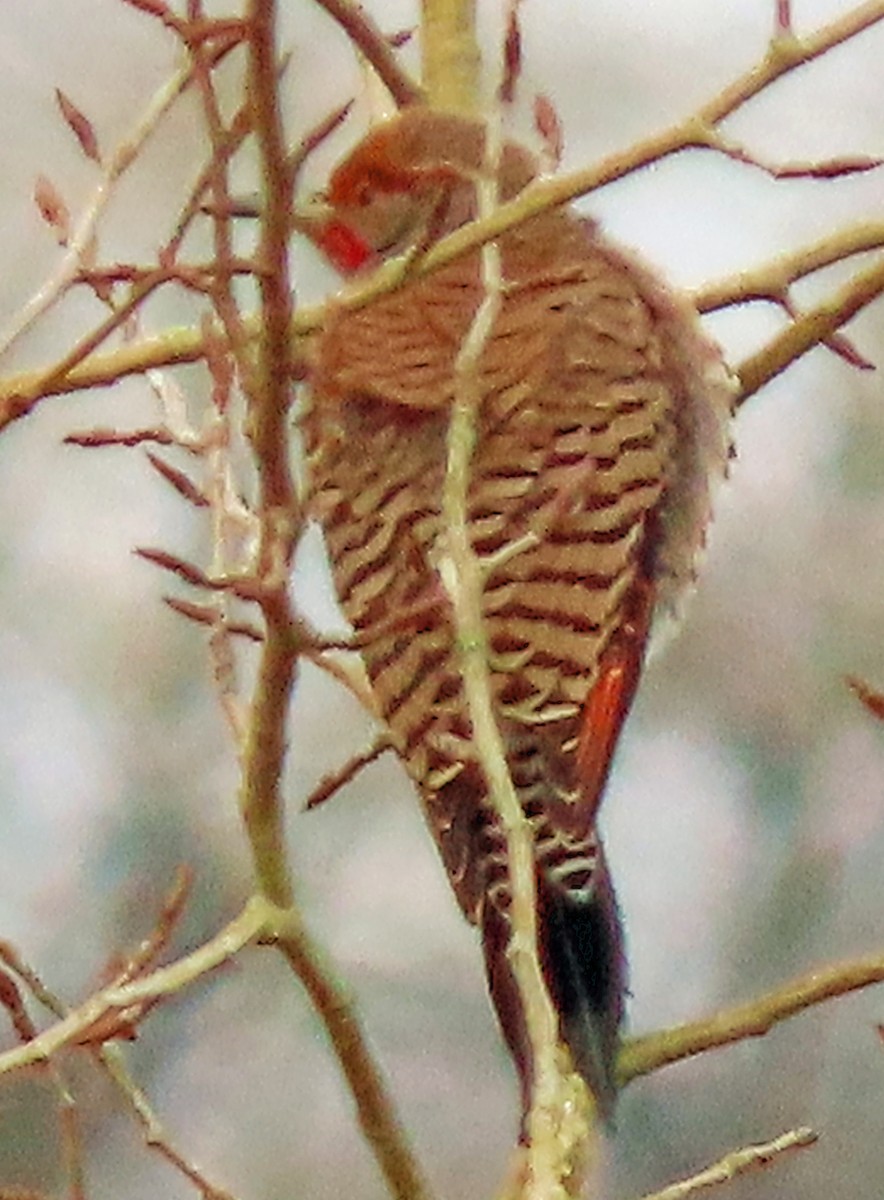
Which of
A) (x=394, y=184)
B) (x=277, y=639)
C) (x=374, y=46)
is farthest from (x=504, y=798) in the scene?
(x=394, y=184)

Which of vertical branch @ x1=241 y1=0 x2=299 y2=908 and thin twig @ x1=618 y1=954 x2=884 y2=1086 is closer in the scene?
vertical branch @ x1=241 y1=0 x2=299 y2=908

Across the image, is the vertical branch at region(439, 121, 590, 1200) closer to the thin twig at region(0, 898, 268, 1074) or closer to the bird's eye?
the thin twig at region(0, 898, 268, 1074)

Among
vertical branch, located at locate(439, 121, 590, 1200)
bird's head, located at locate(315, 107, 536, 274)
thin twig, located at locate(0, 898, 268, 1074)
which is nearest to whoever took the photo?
vertical branch, located at locate(439, 121, 590, 1200)

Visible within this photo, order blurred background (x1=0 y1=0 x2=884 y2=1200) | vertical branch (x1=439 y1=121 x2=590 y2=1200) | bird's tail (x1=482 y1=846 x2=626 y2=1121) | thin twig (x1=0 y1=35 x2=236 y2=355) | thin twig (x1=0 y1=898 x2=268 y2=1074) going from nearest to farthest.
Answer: vertical branch (x1=439 y1=121 x2=590 y2=1200) < thin twig (x1=0 y1=898 x2=268 y2=1074) < thin twig (x1=0 y1=35 x2=236 y2=355) < bird's tail (x1=482 y1=846 x2=626 y2=1121) < blurred background (x1=0 y1=0 x2=884 y2=1200)

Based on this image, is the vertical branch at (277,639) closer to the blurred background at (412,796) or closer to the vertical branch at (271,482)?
the vertical branch at (271,482)

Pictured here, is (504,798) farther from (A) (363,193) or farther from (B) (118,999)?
(A) (363,193)

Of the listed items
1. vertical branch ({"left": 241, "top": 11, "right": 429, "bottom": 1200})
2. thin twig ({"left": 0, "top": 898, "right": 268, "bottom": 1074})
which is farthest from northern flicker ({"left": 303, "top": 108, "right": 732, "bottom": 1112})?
thin twig ({"left": 0, "top": 898, "right": 268, "bottom": 1074})

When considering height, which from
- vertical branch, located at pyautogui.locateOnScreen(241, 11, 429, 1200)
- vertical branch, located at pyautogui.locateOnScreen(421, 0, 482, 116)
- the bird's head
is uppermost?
vertical branch, located at pyautogui.locateOnScreen(421, 0, 482, 116)
